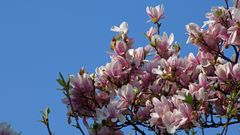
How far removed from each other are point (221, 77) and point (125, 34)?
1.02 m

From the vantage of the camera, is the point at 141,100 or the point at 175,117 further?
the point at 141,100

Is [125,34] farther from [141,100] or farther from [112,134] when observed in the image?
[112,134]

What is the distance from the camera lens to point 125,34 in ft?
15.7

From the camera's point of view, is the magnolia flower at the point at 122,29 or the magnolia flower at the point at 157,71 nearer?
the magnolia flower at the point at 157,71

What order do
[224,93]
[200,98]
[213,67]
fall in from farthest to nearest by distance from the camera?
1. [213,67]
2. [224,93]
3. [200,98]

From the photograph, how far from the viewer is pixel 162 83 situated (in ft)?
15.3

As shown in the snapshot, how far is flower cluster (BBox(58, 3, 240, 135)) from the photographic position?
13.5ft

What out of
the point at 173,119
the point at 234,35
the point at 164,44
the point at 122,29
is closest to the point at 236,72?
the point at 234,35

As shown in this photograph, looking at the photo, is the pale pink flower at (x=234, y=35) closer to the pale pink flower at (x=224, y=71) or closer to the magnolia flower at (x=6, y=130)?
the pale pink flower at (x=224, y=71)

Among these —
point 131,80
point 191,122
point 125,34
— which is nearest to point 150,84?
point 131,80

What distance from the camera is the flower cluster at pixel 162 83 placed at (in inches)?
162

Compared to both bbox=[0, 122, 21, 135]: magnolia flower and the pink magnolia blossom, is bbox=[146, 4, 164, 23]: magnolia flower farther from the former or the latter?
bbox=[0, 122, 21, 135]: magnolia flower

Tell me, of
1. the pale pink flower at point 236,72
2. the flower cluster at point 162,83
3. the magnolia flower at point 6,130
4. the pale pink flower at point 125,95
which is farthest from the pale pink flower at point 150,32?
the magnolia flower at point 6,130

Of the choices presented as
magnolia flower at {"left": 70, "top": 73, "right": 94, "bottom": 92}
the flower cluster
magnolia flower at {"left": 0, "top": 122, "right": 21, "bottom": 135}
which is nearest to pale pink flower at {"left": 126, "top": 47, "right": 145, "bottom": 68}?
the flower cluster
